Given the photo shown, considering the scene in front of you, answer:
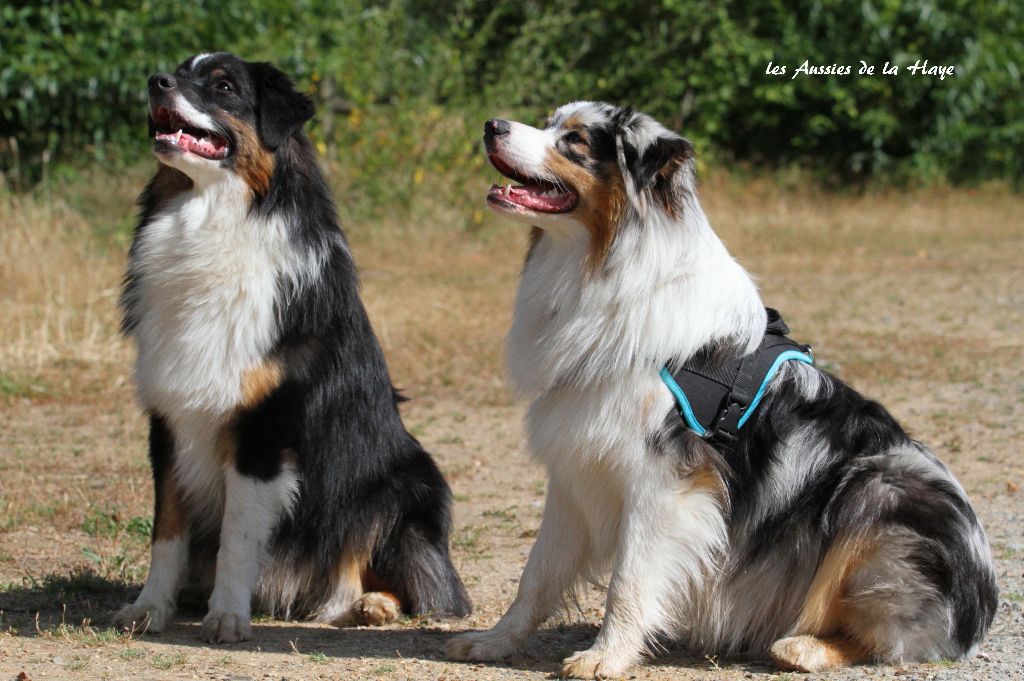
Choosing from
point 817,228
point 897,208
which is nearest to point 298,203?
point 817,228

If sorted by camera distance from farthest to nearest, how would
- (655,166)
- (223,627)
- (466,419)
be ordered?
(466,419)
(223,627)
(655,166)

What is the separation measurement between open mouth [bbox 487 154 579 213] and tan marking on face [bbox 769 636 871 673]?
1.66 meters

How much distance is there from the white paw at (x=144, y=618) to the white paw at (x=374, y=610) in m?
0.74

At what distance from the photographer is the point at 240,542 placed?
4387mm

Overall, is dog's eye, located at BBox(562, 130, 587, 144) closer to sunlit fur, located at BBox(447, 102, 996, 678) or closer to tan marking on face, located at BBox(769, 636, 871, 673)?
sunlit fur, located at BBox(447, 102, 996, 678)

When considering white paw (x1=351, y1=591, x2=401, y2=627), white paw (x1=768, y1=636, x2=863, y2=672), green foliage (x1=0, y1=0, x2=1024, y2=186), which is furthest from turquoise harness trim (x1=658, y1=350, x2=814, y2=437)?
green foliage (x1=0, y1=0, x2=1024, y2=186)

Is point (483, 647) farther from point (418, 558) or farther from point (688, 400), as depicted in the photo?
point (688, 400)

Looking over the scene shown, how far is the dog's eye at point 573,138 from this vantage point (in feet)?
13.3

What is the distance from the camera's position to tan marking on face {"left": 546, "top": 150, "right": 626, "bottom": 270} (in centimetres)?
398

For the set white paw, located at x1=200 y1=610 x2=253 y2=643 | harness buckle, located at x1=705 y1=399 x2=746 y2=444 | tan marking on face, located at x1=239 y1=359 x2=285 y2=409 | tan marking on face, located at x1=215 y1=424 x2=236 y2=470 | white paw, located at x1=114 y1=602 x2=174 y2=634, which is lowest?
white paw, located at x1=114 y1=602 x2=174 y2=634

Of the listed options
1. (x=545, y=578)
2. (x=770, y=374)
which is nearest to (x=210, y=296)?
(x=545, y=578)

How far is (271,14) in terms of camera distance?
1355 cm

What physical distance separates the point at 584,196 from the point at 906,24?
628 inches

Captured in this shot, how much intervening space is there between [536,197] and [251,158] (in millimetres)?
1174
